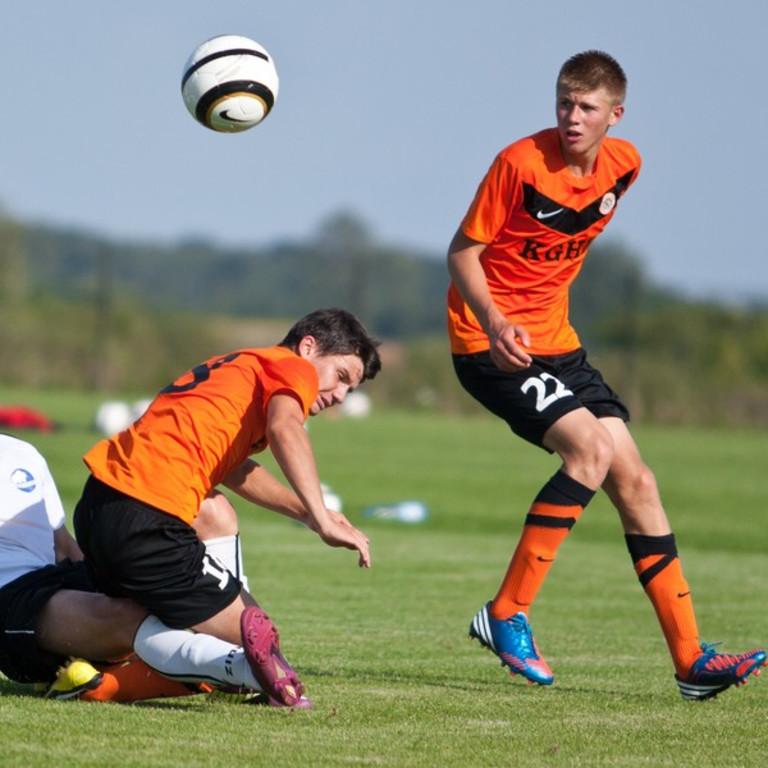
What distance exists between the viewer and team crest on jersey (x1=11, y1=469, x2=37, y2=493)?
5.59m

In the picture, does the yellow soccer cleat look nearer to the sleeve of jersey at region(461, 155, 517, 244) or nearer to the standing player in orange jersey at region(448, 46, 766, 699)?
the standing player in orange jersey at region(448, 46, 766, 699)

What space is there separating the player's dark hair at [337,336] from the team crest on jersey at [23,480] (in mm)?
1176

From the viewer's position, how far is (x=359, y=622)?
24.7 feet

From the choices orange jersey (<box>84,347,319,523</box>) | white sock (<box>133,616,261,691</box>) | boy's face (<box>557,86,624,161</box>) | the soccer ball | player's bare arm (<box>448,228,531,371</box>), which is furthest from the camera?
the soccer ball

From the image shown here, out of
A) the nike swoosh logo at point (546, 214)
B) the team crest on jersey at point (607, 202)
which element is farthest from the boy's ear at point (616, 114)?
the nike swoosh logo at point (546, 214)

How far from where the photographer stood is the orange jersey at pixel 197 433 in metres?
4.82

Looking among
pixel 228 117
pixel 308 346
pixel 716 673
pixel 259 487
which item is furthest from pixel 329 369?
pixel 228 117

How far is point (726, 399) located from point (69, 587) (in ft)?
121

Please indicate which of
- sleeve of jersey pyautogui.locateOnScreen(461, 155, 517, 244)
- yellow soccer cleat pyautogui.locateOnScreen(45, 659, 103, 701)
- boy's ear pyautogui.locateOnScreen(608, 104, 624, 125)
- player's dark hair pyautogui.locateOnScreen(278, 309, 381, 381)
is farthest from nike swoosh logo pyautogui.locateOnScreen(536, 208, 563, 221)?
yellow soccer cleat pyautogui.locateOnScreen(45, 659, 103, 701)

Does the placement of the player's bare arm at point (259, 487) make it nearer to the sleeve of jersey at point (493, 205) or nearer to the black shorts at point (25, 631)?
the black shorts at point (25, 631)

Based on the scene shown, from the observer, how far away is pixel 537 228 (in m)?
5.84

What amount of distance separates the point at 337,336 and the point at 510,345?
689 millimetres

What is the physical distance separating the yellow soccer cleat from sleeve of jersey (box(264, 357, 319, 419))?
1084 mm

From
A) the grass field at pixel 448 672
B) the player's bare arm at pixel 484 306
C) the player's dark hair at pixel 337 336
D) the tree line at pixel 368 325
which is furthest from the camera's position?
the tree line at pixel 368 325
